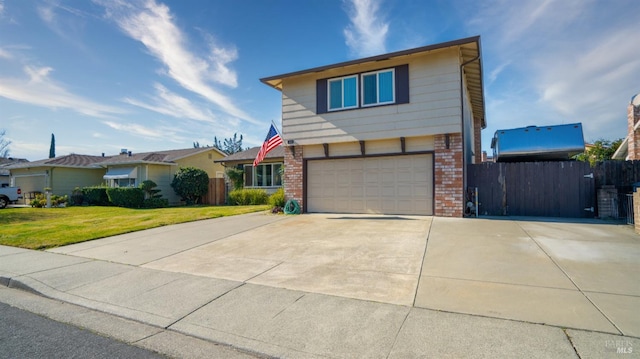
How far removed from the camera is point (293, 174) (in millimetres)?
13055

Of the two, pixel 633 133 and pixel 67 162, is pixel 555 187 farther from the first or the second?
pixel 67 162

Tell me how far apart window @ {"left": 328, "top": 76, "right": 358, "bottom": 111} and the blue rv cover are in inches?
250

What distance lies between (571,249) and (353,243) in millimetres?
4268

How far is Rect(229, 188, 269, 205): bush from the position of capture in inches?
777

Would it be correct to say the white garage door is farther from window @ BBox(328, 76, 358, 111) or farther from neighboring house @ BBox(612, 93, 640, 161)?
neighboring house @ BBox(612, 93, 640, 161)

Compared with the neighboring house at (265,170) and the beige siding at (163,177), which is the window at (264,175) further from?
the beige siding at (163,177)

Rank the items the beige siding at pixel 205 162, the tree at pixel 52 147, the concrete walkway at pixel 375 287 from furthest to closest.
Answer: the tree at pixel 52 147 < the beige siding at pixel 205 162 < the concrete walkway at pixel 375 287

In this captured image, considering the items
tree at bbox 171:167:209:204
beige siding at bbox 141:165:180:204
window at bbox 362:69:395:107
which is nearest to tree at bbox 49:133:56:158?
beige siding at bbox 141:165:180:204

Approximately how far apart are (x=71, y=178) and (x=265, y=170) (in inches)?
674

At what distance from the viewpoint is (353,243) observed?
23.7 feet

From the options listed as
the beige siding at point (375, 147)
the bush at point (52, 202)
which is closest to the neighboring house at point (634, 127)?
the beige siding at point (375, 147)

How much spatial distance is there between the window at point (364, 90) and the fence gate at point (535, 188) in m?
4.01

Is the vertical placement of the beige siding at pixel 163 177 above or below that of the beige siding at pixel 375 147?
below

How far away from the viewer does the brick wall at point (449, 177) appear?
10.4 meters
